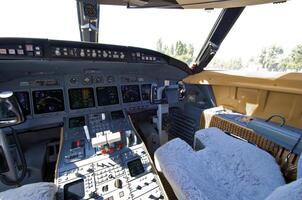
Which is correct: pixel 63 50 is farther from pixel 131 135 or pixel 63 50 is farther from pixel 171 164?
pixel 171 164

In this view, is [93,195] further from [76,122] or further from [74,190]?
[76,122]

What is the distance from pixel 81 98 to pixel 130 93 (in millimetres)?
566

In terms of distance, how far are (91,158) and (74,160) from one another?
5.1 inches

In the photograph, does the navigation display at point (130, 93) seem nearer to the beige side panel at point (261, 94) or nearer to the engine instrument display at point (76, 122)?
the engine instrument display at point (76, 122)

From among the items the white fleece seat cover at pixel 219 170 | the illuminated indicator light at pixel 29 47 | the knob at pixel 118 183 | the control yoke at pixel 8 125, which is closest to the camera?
the white fleece seat cover at pixel 219 170

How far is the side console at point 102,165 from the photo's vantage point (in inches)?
46.5

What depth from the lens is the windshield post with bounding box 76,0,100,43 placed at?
62.7 inches

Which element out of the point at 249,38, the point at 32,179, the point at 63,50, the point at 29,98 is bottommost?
the point at 32,179

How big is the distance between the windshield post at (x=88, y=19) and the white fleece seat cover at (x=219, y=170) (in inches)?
59.9

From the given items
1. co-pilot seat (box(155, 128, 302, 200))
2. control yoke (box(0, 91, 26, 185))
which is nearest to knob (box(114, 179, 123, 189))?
co-pilot seat (box(155, 128, 302, 200))

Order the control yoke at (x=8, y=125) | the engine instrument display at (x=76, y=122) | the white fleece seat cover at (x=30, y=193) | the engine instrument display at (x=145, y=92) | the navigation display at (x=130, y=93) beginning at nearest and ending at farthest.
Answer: the white fleece seat cover at (x=30, y=193)
the control yoke at (x=8, y=125)
the engine instrument display at (x=76, y=122)
the navigation display at (x=130, y=93)
the engine instrument display at (x=145, y=92)

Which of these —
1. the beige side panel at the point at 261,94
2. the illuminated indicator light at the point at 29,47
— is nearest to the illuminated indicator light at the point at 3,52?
the illuminated indicator light at the point at 29,47

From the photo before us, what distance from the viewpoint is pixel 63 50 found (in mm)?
1463

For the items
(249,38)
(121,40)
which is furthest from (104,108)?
(249,38)
